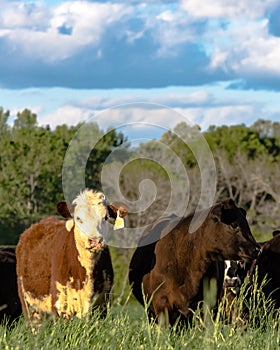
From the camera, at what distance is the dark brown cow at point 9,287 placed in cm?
1491

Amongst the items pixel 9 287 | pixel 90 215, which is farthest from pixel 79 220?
pixel 9 287

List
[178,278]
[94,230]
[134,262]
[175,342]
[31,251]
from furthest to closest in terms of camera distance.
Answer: [134,262] < [31,251] < [178,278] < [94,230] < [175,342]

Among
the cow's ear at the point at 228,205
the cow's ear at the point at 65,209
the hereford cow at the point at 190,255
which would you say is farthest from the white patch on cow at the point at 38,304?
the cow's ear at the point at 228,205

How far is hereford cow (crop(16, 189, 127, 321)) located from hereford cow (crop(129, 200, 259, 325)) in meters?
0.71

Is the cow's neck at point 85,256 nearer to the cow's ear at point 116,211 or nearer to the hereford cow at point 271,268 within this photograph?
the cow's ear at point 116,211

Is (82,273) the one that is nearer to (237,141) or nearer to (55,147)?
(55,147)

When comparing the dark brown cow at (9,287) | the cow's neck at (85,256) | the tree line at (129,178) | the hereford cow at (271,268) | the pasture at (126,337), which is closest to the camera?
the pasture at (126,337)

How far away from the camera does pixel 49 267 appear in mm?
12664

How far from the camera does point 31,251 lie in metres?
13.3

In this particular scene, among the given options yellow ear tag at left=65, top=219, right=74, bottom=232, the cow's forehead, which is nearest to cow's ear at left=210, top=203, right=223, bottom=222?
the cow's forehead

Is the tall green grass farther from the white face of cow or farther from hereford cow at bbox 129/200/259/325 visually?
the white face of cow

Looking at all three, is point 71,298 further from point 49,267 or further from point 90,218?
point 90,218

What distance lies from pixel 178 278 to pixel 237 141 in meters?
76.5

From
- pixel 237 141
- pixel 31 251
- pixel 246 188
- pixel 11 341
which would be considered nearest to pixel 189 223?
pixel 31 251
